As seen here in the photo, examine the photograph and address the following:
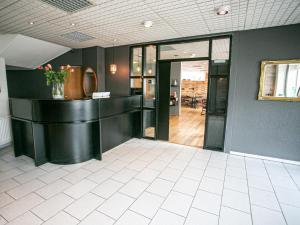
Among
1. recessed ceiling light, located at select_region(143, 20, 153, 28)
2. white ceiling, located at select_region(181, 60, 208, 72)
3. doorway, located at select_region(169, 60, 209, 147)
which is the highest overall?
white ceiling, located at select_region(181, 60, 208, 72)

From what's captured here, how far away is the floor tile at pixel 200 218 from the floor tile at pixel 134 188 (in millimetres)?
828

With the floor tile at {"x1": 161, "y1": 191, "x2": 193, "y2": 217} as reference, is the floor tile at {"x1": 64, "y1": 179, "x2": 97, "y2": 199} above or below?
above

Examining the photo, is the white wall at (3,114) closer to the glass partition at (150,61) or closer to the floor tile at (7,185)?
the floor tile at (7,185)

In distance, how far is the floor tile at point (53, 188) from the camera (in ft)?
8.45

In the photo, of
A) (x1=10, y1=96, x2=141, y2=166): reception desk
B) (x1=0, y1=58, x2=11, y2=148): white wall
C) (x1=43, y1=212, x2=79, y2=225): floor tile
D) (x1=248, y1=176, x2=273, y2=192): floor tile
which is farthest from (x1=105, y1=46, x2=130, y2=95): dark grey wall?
(x1=248, y1=176, x2=273, y2=192): floor tile

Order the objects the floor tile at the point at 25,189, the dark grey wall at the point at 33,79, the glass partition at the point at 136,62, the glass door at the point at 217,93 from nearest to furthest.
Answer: the floor tile at the point at 25,189
the glass door at the point at 217,93
the glass partition at the point at 136,62
the dark grey wall at the point at 33,79

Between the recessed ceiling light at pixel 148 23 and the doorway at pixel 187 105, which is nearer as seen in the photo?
the recessed ceiling light at pixel 148 23

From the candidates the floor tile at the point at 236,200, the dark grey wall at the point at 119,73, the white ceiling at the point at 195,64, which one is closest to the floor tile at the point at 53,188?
the floor tile at the point at 236,200

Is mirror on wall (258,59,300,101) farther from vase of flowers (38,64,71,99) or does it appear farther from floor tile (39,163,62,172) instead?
floor tile (39,163,62,172)

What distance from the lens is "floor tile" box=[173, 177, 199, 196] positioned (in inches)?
106

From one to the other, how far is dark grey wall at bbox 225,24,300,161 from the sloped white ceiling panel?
5.23 metres

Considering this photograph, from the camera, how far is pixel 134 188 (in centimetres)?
276

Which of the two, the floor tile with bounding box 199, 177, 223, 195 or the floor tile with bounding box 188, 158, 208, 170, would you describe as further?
the floor tile with bounding box 188, 158, 208, 170

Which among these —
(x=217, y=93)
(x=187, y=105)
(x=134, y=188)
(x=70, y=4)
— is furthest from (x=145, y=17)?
(x=187, y=105)
